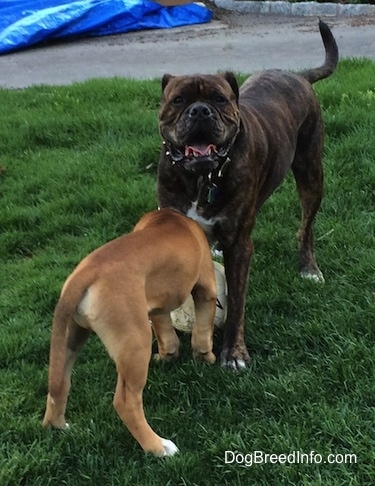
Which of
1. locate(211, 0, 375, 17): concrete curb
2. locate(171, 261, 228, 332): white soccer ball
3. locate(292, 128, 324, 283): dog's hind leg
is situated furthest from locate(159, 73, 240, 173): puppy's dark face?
locate(211, 0, 375, 17): concrete curb

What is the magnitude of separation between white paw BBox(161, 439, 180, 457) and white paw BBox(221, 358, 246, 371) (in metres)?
0.69

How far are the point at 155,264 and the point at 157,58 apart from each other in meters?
7.51

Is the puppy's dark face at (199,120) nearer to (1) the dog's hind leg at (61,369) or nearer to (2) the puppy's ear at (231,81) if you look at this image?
(2) the puppy's ear at (231,81)

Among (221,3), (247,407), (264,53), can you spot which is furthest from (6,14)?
(247,407)

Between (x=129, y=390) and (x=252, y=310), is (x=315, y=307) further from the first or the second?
(x=129, y=390)

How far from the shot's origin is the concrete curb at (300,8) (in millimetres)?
12734

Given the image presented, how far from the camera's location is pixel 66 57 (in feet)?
34.3

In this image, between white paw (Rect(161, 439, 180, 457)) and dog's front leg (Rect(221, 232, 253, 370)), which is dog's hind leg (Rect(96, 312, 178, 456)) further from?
dog's front leg (Rect(221, 232, 253, 370))

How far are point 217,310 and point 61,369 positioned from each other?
1.38 m

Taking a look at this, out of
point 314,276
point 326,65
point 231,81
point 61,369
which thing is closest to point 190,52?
point 326,65

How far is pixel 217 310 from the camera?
4.04m

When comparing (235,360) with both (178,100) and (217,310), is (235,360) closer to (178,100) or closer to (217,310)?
(217,310)

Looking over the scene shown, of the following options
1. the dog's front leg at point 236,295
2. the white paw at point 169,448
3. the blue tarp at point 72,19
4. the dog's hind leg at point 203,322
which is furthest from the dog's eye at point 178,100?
the blue tarp at point 72,19

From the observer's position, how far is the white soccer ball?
153 inches
